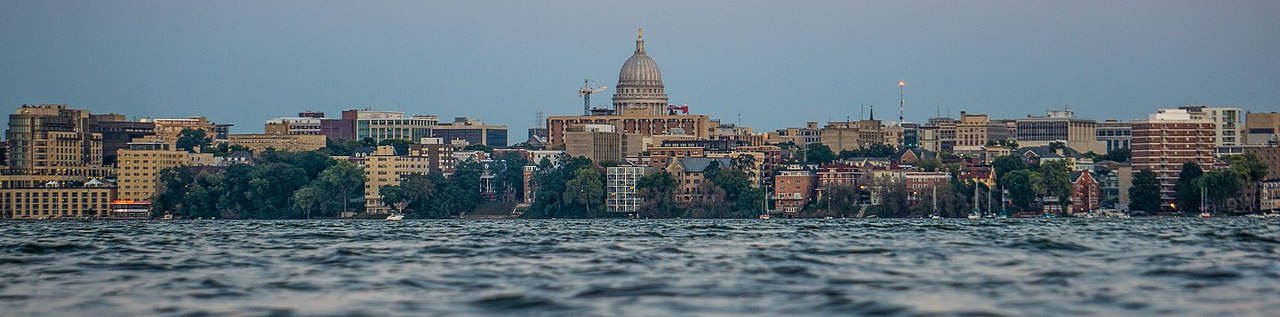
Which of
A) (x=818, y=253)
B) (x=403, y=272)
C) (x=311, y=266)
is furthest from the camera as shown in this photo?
(x=818, y=253)

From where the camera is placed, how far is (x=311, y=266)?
2263 inches

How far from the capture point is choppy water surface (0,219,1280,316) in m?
42.0

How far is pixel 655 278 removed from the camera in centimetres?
5022

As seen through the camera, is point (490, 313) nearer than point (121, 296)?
Yes

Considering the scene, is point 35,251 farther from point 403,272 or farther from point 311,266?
point 403,272

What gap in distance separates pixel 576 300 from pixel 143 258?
2451 cm

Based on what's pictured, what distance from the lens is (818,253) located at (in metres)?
64.2

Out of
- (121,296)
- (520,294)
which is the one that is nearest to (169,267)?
(121,296)

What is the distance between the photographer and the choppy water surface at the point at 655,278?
4203 centimetres

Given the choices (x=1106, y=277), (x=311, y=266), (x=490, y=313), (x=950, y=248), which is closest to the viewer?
(x=490, y=313)

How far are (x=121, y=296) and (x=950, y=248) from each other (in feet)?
98.9

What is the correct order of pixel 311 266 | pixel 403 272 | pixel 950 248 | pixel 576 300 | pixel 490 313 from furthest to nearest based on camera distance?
pixel 950 248, pixel 311 266, pixel 403 272, pixel 576 300, pixel 490 313

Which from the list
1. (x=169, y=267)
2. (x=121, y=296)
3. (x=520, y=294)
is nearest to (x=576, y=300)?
(x=520, y=294)

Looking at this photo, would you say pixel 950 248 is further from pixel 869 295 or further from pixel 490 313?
pixel 490 313
